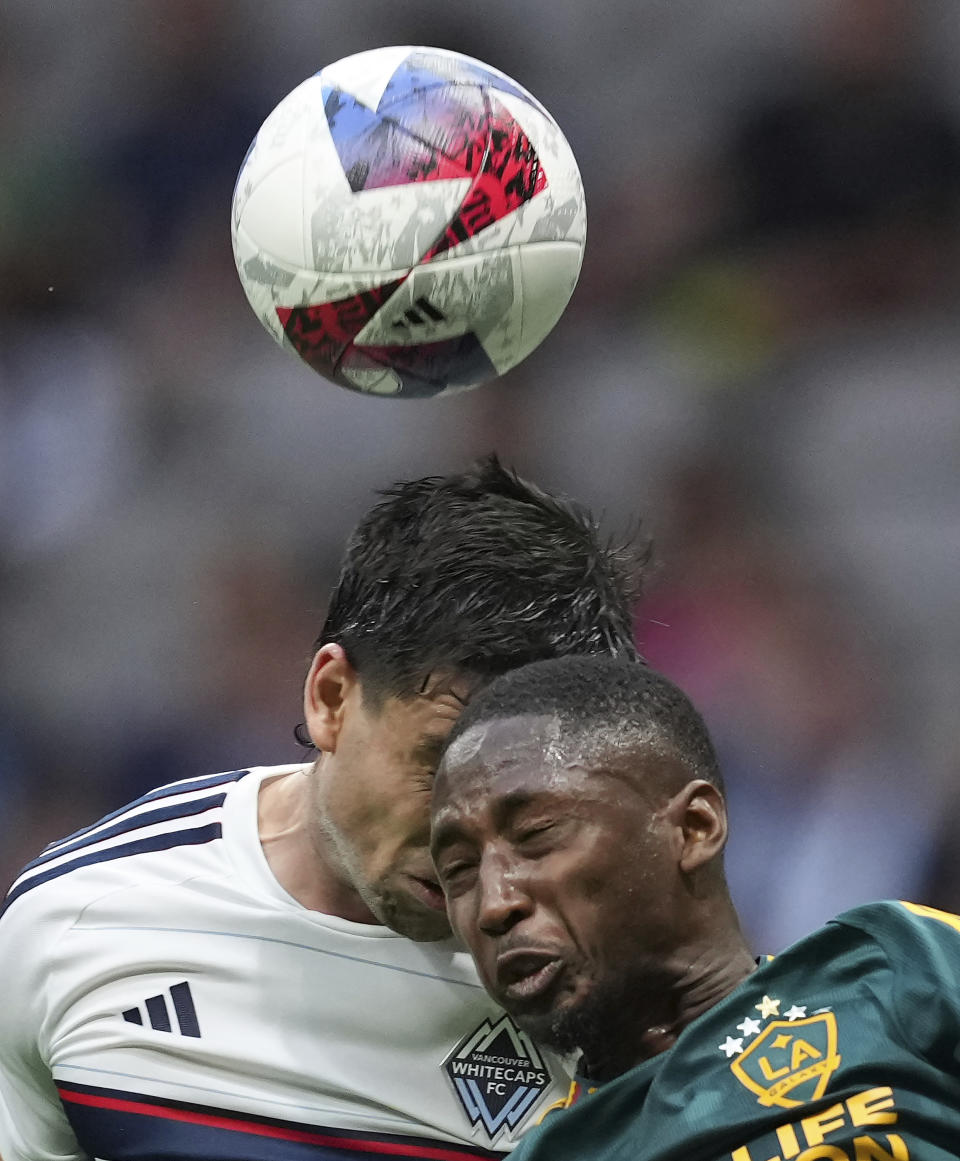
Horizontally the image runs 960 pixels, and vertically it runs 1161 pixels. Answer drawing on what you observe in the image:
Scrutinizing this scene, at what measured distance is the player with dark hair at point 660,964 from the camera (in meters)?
1.75

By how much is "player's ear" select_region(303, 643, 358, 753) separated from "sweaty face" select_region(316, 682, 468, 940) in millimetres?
19

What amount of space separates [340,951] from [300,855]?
0.18 metres

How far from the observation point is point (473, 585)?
2.51m

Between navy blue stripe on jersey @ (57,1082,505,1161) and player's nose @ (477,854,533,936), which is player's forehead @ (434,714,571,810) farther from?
navy blue stripe on jersey @ (57,1082,505,1161)

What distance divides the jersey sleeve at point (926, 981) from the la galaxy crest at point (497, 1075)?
93 centimetres

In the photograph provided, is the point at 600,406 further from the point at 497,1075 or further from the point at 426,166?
the point at 497,1075

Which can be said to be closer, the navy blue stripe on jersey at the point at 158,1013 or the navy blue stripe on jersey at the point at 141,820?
the navy blue stripe on jersey at the point at 158,1013

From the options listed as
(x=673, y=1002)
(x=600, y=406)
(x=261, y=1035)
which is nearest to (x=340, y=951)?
(x=261, y=1035)

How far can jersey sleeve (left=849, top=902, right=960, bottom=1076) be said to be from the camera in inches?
68.1

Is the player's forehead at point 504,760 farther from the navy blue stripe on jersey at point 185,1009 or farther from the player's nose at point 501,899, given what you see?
the navy blue stripe on jersey at point 185,1009

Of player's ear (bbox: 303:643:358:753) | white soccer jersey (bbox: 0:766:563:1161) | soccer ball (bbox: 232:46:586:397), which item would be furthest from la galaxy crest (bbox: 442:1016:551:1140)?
soccer ball (bbox: 232:46:586:397)

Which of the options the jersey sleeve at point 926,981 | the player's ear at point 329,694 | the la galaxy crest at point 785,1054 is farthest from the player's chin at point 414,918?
the jersey sleeve at point 926,981

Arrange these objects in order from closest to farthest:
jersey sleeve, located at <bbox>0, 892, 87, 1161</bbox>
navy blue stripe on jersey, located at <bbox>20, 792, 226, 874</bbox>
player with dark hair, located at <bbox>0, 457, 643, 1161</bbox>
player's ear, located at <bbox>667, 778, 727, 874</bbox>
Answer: player's ear, located at <bbox>667, 778, 727, 874</bbox>, player with dark hair, located at <bbox>0, 457, 643, 1161</bbox>, jersey sleeve, located at <bbox>0, 892, 87, 1161</bbox>, navy blue stripe on jersey, located at <bbox>20, 792, 226, 874</bbox>

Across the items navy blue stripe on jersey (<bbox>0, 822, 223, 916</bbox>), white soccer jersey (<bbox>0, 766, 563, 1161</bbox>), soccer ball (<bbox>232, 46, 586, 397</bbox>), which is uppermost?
soccer ball (<bbox>232, 46, 586, 397</bbox>)
